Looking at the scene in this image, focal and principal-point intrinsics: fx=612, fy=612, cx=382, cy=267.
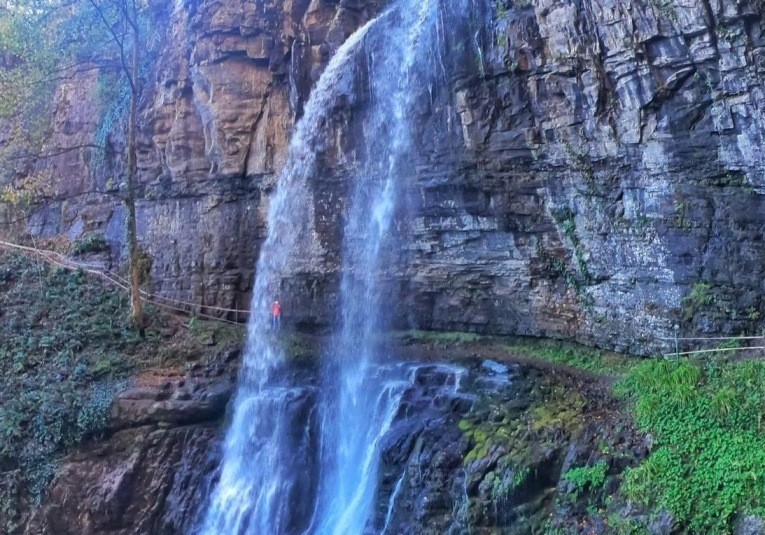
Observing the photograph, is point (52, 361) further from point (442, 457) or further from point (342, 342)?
point (442, 457)

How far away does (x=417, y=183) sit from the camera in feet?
42.4

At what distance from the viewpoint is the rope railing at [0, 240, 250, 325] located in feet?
52.3

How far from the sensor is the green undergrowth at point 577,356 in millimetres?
→ 11125

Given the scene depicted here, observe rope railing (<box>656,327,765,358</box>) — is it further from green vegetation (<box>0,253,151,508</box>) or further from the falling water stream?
green vegetation (<box>0,253,151,508</box>)

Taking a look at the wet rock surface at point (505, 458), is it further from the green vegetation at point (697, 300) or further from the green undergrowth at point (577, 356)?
the green vegetation at point (697, 300)

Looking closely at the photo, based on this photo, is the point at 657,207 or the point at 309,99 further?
the point at 309,99

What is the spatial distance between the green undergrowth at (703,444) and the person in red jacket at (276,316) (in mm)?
8442

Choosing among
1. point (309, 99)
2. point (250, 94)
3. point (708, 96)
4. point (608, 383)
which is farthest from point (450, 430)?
point (250, 94)

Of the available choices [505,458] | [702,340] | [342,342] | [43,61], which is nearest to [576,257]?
[702,340]

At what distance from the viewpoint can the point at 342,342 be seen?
47.3 feet

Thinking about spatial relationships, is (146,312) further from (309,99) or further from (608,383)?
(608,383)

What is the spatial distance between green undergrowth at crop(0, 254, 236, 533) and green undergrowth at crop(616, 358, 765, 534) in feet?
32.9

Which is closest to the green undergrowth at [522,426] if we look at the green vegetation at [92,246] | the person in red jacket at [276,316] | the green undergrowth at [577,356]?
the green undergrowth at [577,356]

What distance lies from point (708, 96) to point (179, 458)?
36.4 feet
